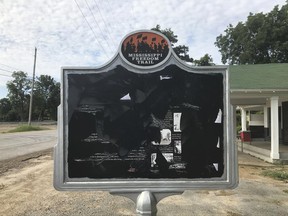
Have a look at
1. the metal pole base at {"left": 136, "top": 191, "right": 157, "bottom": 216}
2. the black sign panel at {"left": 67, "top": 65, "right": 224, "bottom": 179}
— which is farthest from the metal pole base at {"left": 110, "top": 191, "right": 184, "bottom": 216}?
the black sign panel at {"left": 67, "top": 65, "right": 224, "bottom": 179}

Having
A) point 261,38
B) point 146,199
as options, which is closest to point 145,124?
point 146,199

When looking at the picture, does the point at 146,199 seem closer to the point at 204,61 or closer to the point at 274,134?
the point at 274,134

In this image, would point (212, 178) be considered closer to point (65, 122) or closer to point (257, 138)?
point (65, 122)

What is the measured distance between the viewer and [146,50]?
393 centimetres

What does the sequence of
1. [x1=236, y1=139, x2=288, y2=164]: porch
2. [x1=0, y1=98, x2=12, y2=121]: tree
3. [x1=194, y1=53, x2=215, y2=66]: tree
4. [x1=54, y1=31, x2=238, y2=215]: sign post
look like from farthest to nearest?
[x1=0, y1=98, x2=12, y2=121]: tree, [x1=194, y1=53, x2=215, y2=66]: tree, [x1=236, y1=139, x2=288, y2=164]: porch, [x1=54, y1=31, x2=238, y2=215]: sign post

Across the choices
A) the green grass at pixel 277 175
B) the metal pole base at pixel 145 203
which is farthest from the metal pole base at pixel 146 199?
the green grass at pixel 277 175

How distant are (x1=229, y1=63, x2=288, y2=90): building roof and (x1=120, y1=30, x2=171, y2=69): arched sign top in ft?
32.8

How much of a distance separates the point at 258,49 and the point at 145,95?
133 ft

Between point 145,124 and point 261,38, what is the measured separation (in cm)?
4002

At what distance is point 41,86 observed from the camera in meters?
99.6

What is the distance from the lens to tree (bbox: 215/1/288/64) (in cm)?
3988

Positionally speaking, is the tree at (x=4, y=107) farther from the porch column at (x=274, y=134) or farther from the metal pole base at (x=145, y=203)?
the metal pole base at (x=145, y=203)

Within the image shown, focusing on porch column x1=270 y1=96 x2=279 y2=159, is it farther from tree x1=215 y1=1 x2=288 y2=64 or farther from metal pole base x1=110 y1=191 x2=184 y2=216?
tree x1=215 y1=1 x2=288 y2=64

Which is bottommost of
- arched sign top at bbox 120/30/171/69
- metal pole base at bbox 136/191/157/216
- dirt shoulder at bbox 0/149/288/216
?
dirt shoulder at bbox 0/149/288/216
